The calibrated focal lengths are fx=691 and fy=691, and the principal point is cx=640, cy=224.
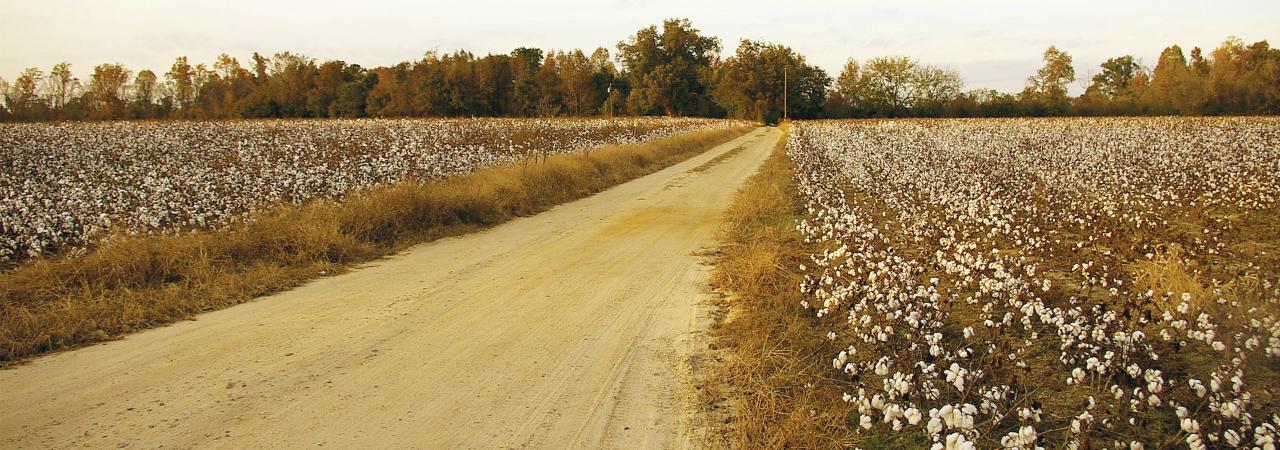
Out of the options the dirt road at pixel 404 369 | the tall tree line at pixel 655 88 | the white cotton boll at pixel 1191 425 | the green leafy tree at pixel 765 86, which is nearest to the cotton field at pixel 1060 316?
the white cotton boll at pixel 1191 425

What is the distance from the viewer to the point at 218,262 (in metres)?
8.16

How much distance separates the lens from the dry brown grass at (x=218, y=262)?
6227mm

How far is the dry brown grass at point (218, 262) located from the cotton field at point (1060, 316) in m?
5.91

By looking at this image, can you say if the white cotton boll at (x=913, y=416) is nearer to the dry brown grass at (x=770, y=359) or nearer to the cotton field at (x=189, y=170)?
the dry brown grass at (x=770, y=359)

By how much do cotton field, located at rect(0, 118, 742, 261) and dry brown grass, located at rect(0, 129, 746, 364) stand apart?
821mm

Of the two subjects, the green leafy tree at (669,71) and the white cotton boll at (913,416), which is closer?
the white cotton boll at (913,416)

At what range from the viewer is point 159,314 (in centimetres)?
655

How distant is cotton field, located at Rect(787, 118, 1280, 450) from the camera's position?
4.07 meters

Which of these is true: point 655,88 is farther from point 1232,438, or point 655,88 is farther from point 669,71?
point 1232,438

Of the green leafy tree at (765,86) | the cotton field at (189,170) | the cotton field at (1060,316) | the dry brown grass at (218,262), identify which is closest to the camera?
the cotton field at (1060,316)

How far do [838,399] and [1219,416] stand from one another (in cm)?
202

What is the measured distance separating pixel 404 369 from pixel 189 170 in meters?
12.1

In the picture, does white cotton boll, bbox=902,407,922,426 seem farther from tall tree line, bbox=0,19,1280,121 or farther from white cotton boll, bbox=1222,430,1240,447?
tall tree line, bbox=0,19,1280,121

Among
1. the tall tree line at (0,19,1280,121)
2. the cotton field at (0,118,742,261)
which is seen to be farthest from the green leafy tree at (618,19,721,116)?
the cotton field at (0,118,742,261)
